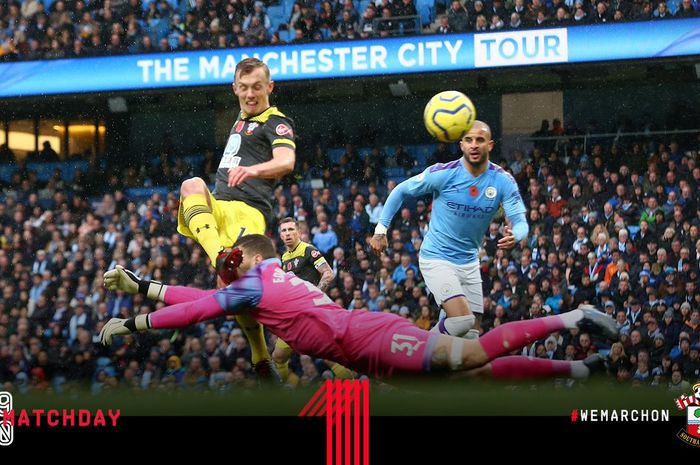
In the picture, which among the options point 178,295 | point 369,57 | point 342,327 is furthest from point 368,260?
point 342,327

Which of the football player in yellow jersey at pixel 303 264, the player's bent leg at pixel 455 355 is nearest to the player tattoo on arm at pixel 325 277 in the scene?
the football player in yellow jersey at pixel 303 264

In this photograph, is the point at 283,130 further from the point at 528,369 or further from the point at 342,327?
the point at 528,369

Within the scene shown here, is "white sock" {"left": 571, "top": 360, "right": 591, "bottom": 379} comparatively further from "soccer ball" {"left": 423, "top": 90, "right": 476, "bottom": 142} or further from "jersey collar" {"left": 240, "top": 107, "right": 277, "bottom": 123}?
"jersey collar" {"left": 240, "top": 107, "right": 277, "bottom": 123}

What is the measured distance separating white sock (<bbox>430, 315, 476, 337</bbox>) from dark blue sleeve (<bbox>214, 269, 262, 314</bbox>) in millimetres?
1958

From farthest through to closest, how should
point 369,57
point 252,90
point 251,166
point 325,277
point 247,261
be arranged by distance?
point 369,57, point 325,277, point 252,90, point 251,166, point 247,261

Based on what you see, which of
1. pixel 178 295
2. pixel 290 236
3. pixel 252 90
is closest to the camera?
pixel 178 295

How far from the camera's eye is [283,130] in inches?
344

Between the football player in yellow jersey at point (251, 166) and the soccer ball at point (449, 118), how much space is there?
1.30 metres

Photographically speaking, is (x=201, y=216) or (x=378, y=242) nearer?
(x=201, y=216)

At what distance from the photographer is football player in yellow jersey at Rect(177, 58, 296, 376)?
28.1 ft

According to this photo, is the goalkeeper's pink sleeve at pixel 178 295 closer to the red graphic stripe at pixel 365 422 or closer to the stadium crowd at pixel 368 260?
the red graphic stripe at pixel 365 422

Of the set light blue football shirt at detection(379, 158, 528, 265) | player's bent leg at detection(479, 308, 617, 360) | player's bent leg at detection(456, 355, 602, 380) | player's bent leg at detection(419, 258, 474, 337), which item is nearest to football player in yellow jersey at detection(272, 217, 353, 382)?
player's bent leg at detection(419, 258, 474, 337)

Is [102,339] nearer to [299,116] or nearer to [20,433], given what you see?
[20,433]

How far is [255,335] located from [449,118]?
2489 mm
